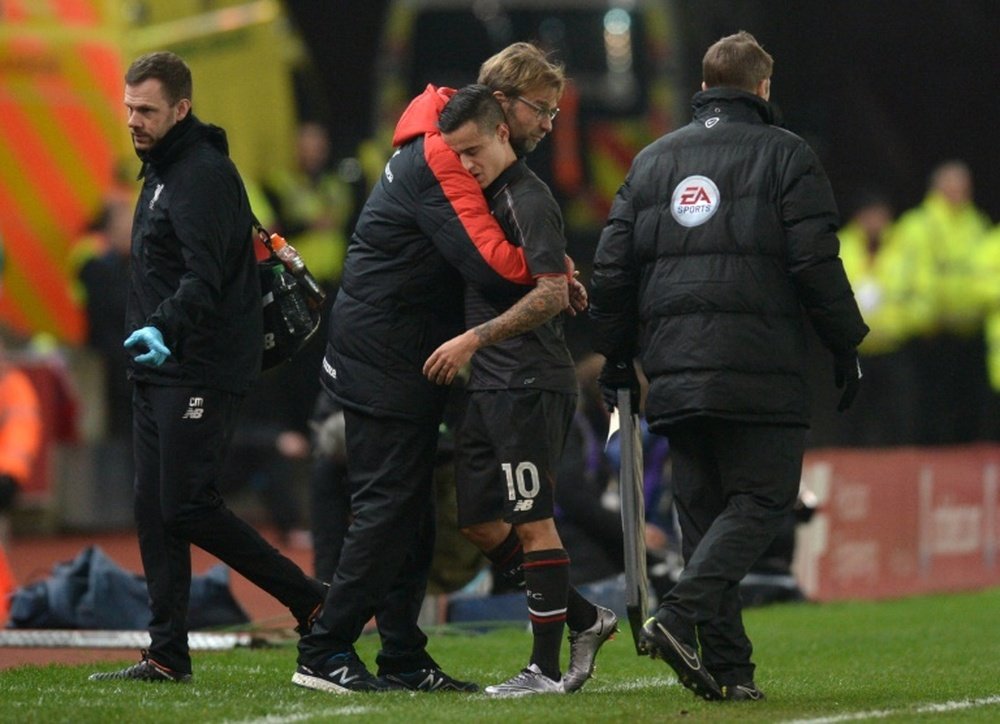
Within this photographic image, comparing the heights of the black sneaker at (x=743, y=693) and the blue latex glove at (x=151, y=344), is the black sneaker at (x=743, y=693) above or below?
below

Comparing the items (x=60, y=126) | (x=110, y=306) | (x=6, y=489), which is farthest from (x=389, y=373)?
(x=60, y=126)

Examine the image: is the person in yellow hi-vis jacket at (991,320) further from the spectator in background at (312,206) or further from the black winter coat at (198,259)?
the black winter coat at (198,259)

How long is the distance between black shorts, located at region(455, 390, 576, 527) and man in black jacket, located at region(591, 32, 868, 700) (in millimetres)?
355

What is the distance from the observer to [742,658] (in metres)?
7.78

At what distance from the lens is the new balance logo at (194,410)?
8.08 meters

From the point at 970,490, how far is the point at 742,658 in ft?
24.4

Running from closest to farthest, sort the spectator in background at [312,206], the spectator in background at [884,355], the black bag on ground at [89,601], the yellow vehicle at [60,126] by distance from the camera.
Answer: the black bag on ground at [89,601]
the yellow vehicle at [60,126]
the spectator in background at [312,206]
the spectator in background at [884,355]

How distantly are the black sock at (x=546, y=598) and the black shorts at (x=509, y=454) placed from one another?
14 cm

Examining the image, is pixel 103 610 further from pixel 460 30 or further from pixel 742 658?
pixel 460 30

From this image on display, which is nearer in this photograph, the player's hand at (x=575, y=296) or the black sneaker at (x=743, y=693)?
the black sneaker at (x=743, y=693)

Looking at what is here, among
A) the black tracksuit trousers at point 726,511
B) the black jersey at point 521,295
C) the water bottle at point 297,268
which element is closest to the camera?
the black tracksuit trousers at point 726,511

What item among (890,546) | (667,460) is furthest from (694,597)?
(890,546)

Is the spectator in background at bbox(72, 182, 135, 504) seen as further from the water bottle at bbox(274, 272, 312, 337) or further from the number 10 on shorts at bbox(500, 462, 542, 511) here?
the number 10 on shorts at bbox(500, 462, 542, 511)

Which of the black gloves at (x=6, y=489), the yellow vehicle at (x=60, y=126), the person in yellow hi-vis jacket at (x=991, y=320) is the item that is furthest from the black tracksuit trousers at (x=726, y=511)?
the person in yellow hi-vis jacket at (x=991, y=320)
